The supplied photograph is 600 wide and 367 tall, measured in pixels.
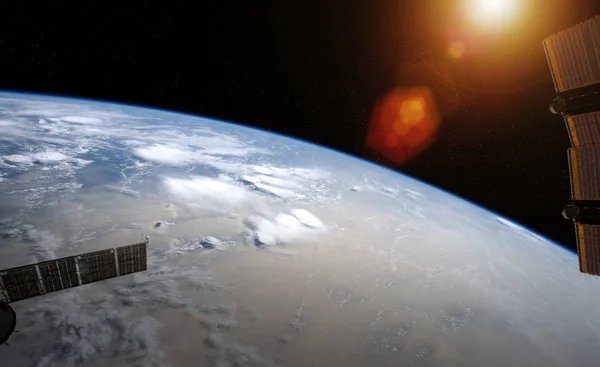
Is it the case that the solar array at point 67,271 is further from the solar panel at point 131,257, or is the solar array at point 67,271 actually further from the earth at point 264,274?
the earth at point 264,274

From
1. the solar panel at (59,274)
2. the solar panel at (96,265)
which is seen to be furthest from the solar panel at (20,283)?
the solar panel at (96,265)

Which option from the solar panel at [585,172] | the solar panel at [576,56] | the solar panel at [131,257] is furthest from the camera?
the solar panel at [131,257]

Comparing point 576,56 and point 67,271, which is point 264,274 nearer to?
point 67,271

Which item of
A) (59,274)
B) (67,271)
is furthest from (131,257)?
(59,274)

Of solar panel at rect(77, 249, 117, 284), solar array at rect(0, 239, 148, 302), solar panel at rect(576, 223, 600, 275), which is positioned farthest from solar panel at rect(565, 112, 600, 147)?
solar panel at rect(77, 249, 117, 284)

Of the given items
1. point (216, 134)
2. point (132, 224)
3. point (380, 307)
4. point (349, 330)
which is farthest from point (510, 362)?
point (216, 134)
